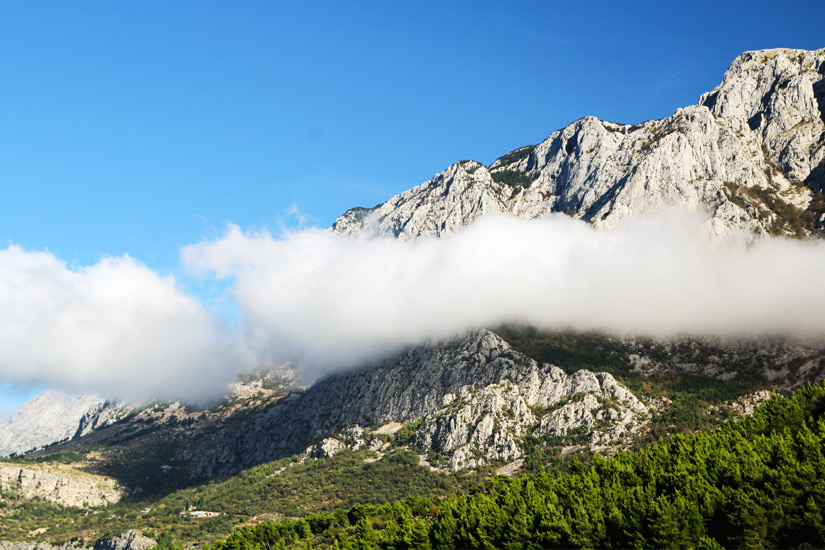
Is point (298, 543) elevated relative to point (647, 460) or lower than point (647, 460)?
lower

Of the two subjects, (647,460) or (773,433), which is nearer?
(773,433)

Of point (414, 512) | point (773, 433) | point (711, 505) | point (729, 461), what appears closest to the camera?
point (711, 505)

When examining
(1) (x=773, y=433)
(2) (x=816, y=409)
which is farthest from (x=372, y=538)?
(2) (x=816, y=409)

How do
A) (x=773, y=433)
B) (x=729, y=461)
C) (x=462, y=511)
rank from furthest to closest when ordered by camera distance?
(x=462, y=511) < (x=773, y=433) < (x=729, y=461)

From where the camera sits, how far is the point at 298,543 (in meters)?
151

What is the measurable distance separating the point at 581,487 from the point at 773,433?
31.6 meters

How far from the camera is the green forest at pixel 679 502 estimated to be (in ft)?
261

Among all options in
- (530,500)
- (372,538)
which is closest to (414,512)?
(372,538)

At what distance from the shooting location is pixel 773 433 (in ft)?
335

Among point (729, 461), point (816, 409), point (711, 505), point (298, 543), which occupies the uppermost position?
point (816, 409)

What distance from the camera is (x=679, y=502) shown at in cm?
8494

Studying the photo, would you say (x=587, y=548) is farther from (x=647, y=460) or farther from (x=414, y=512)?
(x=414, y=512)

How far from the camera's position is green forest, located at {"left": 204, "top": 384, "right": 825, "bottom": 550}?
79625 mm

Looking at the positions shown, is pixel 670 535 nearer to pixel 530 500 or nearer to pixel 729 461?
pixel 729 461
